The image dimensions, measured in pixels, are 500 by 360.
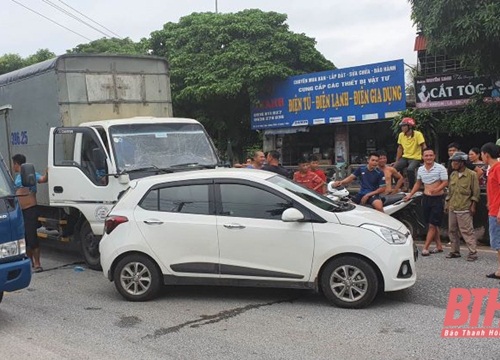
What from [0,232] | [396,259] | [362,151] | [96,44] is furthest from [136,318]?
[96,44]

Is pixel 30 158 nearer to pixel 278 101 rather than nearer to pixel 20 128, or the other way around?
pixel 20 128

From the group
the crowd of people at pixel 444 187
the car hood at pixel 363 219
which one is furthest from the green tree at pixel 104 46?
the car hood at pixel 363 219

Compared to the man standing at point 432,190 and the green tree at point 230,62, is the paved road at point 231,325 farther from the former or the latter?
the green tree at point 230,62

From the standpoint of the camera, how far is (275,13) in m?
18.8

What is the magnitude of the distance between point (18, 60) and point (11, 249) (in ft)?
96.1

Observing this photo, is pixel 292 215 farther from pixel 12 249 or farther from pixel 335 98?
pixel 335 98

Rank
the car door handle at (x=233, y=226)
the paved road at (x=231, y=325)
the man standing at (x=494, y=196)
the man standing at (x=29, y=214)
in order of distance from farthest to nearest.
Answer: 1. the man standing at (x=29, y=214)
2. the man standing at (x=494, y=196)
3. the car door handle at (x=233, y=226)
4. the paved road at (x=231, y=325)

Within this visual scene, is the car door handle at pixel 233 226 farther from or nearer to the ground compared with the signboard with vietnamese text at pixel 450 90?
nearer to the ground

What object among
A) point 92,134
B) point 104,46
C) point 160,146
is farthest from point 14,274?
point 104,46

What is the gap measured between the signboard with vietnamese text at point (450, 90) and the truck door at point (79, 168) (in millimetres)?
9656

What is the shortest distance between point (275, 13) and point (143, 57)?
34.8ft

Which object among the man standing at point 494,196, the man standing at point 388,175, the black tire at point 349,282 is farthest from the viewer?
the man standing at point 388,175

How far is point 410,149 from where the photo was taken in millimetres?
10906

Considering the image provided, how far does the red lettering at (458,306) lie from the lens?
5.11 metres
